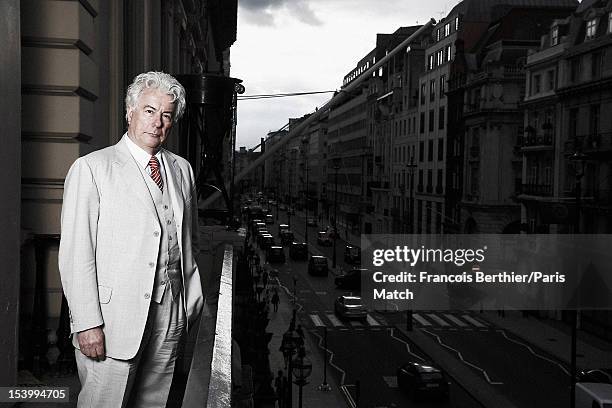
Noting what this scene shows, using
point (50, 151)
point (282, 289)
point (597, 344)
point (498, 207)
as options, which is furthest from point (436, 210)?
point (50, 151)

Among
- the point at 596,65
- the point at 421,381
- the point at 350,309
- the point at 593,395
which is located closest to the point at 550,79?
the point at 596,65

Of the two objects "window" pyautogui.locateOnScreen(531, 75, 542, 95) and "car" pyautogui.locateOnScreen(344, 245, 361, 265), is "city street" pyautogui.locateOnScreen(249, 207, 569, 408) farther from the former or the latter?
"car" pyautogui.locateOnScreen(344, 245, 361, 265)

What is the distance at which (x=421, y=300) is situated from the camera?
45.1m

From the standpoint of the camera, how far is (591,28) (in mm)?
32594

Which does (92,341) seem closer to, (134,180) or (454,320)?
(134,180)

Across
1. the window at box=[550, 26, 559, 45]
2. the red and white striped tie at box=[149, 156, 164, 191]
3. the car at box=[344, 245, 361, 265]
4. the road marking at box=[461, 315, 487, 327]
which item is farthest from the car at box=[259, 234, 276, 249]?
the red and white striped tie at box=[149, 156, 164, 191]

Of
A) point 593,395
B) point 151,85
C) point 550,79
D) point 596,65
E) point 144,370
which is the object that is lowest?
point 593,395

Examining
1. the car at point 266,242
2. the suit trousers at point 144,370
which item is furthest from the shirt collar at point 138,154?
the car at point 266,242

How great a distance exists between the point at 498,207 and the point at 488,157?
345 centimetres

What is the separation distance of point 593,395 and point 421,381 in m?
5.03

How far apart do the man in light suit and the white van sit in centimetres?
1839

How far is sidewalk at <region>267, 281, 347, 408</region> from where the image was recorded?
70.0ft

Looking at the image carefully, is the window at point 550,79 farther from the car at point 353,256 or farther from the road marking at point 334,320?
the car at point 353,256

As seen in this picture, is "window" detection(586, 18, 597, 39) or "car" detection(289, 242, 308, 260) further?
"car" detection(289, 242, 308, 260)
